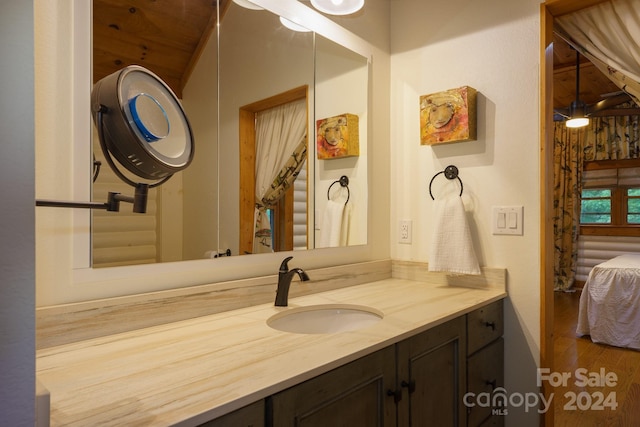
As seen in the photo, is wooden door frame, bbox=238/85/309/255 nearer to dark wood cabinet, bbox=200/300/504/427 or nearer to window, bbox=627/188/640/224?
dark wood cabinet, bbox=200/300/504/427

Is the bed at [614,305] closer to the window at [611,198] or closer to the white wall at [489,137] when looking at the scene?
the window at [611,198]

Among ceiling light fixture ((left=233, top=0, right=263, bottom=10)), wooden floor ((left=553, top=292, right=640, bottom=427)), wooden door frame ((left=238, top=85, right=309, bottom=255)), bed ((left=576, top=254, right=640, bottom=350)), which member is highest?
ceiling light fixture ((left=233, top=0, right=263, bottom=10))

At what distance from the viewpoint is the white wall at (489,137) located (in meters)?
1.56

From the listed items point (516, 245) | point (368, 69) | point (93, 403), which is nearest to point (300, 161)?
point (368, 69)

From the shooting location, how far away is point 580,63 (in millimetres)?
3488

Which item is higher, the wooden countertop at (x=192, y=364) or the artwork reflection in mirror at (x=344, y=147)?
the artwork reflection in mirror at (x=344, y=147)

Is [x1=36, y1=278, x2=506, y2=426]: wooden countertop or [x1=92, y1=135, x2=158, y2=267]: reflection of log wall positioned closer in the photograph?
[x1=36, y1=278, x2=506, y2=426]: wooden countertop

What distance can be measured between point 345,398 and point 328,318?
51 centimetres

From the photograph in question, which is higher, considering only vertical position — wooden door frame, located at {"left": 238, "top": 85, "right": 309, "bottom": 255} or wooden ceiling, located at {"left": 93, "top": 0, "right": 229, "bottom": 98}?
wooden ceiling, located at {"left": 93, "top": 0, "right": 229, "bottom": 98}

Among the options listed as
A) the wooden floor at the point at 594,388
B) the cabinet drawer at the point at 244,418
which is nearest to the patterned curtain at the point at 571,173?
the wooden floor at the point at 594,388

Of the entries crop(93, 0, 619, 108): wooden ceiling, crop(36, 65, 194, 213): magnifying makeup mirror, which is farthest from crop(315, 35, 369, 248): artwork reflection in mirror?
crop(36, 65, 194, 213): magnifying makeup mirror

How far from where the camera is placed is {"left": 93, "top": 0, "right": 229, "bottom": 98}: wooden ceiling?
1.01m

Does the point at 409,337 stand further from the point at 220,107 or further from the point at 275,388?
the point at 220,107

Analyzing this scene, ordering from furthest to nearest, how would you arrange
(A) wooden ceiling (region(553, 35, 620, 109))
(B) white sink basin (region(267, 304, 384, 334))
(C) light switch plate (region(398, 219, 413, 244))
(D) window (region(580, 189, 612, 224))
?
(D) window (region(580, 189, 612, 224)) → (A) wooden ceiling (region(553, 35, 620, 109)) → (C) light switch plate (region(398, 219, 413, 244)) → (B) white sink basin (region(267, 304, 384, 334))
